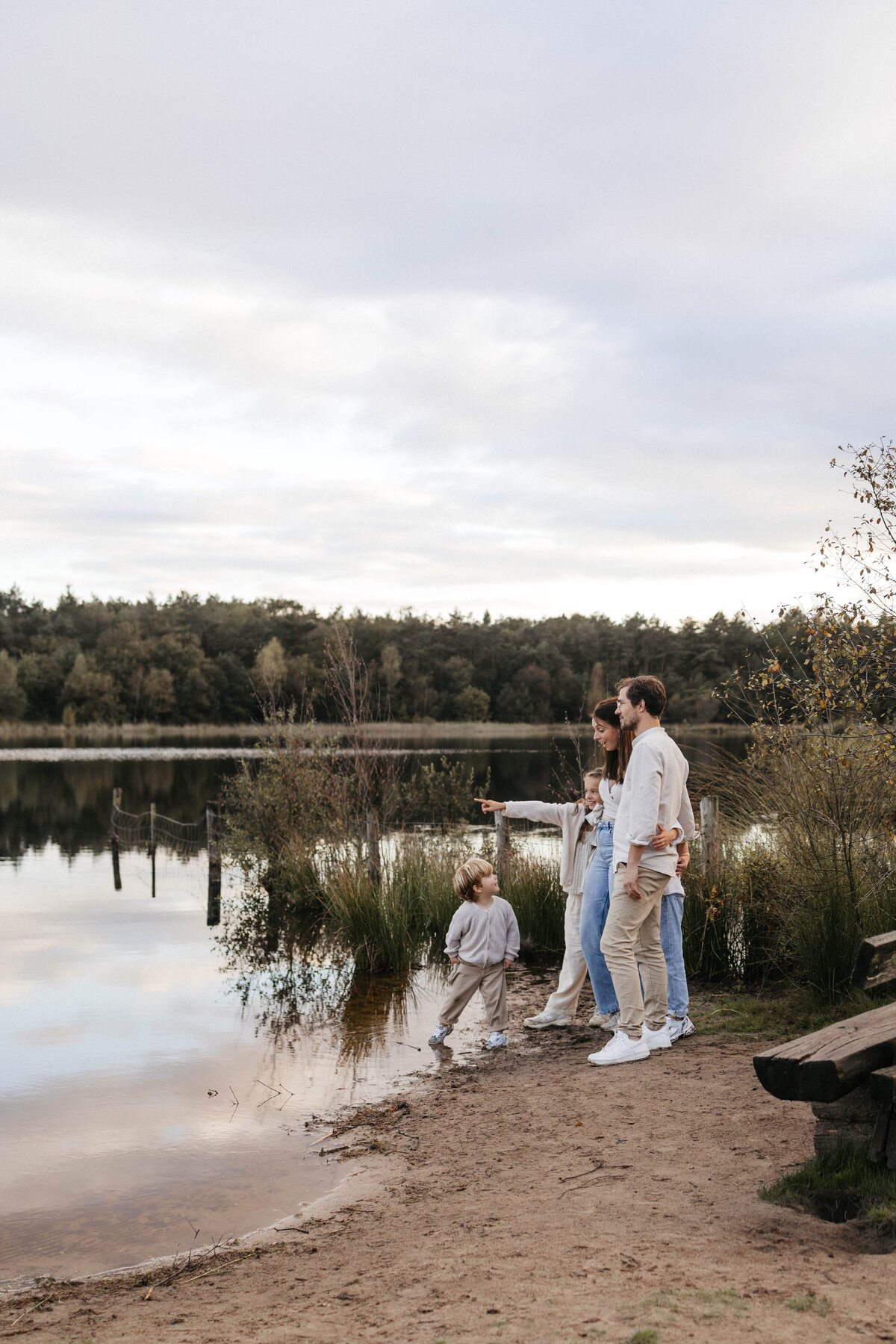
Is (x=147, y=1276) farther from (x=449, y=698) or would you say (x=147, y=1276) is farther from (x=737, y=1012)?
(x=449, y=698)

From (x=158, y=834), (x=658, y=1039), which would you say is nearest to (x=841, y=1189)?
(x=658, y=1039)

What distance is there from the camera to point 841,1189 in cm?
374

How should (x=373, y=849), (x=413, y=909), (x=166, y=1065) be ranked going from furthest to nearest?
(x=373, y=849)
(x=413, y=909)
(x=166, y=1065)

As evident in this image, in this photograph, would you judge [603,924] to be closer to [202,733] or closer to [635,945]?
[635,945]

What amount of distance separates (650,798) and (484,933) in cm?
176

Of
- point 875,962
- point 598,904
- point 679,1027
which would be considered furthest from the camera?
point 598,904

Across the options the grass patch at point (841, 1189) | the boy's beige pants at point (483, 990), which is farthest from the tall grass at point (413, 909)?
the grass patch at point (841, 1189)

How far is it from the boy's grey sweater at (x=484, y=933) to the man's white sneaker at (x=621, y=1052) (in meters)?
0.97

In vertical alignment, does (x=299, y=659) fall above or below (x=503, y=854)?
above

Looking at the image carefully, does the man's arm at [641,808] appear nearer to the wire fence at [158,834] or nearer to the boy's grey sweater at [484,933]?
the boy's grey sweater at [484,933]

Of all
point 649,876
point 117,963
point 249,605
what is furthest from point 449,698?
point 649,876

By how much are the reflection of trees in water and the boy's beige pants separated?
30.1 inches

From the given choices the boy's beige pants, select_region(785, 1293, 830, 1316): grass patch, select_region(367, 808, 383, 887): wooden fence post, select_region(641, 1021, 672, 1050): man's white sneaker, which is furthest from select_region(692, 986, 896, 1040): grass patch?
select_region(367, 808, 383, 887): wooden fence post

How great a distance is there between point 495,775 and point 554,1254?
32.1m
